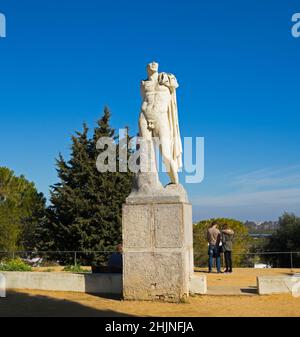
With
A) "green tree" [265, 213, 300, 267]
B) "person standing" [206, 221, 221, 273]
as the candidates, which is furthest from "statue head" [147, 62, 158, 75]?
"green tree" [265, 213, 300, 267]

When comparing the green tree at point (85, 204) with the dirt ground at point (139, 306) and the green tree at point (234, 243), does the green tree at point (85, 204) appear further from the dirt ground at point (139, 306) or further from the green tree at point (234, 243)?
the dirt ground at point (139, 306)

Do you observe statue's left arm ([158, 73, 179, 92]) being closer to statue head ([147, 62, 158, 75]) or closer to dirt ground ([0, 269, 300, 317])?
statue head ([147, 62, 158, 75])

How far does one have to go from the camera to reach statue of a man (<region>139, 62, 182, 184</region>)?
9.47 meters

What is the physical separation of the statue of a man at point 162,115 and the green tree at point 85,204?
14.8m

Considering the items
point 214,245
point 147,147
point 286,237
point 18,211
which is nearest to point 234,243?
point 286,237

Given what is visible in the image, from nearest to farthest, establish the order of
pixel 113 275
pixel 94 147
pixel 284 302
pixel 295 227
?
pixel 284 302 → pixel 113 275 → pixel 94 147 → pixel 295 227

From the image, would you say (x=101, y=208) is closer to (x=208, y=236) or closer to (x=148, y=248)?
(x=208, y=236)

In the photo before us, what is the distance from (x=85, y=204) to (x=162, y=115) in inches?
629

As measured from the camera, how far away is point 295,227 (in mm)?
29250

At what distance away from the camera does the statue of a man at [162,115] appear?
31.1 ft

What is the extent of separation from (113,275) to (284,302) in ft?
11.7

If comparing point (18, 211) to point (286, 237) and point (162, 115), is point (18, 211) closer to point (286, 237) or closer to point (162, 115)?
point (286, 237)

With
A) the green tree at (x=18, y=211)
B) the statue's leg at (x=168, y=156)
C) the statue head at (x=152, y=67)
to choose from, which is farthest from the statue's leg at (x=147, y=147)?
the green tree at (x=18, y=211)
